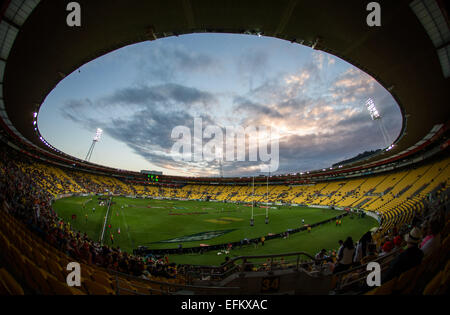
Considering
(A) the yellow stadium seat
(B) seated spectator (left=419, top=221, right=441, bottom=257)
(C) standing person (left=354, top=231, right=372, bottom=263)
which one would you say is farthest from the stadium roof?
(A) the yellow stadium seat

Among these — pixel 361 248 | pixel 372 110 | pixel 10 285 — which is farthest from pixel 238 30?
pixel 372 110

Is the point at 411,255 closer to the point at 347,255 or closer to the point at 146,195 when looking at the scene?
the point at 347,255

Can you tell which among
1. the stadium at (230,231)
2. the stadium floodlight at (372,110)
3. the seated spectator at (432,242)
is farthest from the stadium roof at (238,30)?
the stadium floodlight at (372,110)

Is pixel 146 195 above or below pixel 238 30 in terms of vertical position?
below

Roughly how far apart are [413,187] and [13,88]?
144ft

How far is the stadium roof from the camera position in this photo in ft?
26.2

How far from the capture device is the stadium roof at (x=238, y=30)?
7.97m

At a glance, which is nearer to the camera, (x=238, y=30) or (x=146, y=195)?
(x=238, y=30)

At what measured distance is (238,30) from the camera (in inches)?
396

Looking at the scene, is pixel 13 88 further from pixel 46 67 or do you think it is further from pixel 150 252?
pixel 150 252

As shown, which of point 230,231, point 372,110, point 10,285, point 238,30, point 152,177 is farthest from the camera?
point 152,177

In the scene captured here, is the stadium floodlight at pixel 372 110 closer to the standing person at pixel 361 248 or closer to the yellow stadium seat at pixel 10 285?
the standing person at pixel 361 248

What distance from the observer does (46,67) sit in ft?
36.5
